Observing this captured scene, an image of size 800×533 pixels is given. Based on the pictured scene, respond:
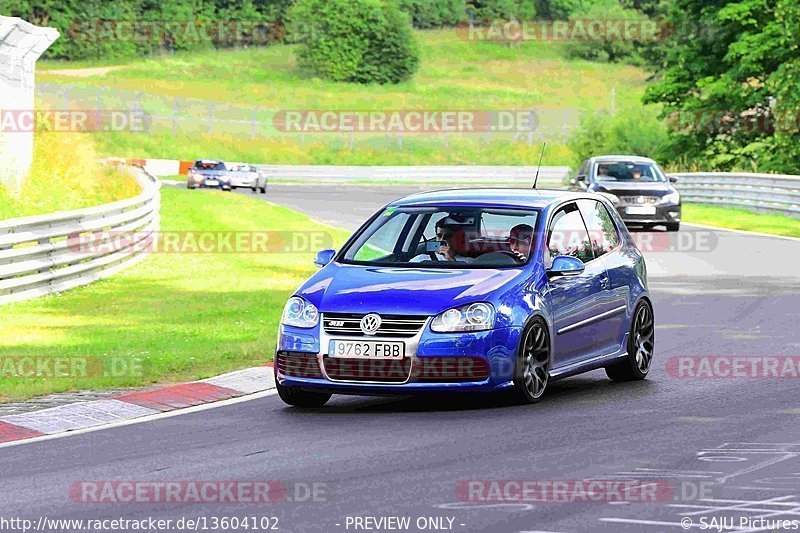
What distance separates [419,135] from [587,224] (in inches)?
2810

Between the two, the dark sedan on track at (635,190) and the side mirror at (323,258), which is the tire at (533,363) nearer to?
the side mirror at (323,258)

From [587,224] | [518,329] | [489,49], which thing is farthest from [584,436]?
[489,49]

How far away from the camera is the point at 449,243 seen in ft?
39.9

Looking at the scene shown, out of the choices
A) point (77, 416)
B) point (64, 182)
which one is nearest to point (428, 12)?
point (64, 182)

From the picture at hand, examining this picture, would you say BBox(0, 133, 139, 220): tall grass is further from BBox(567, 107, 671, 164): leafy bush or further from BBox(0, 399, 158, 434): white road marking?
BBox(567, 107, 671, 164): leafy bush

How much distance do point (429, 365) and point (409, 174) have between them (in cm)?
5642

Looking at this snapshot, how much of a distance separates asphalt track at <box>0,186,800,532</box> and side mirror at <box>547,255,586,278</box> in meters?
0.94

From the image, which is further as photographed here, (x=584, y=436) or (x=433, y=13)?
(x=433, y=13)

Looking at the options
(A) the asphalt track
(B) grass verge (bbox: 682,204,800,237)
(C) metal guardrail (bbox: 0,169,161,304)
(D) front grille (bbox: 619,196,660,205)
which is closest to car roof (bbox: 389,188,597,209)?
(A) the asphalt track

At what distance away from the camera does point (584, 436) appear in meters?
10.0

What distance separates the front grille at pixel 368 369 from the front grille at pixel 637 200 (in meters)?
23.0

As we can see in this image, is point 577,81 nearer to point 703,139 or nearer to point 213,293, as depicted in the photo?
point 703,139

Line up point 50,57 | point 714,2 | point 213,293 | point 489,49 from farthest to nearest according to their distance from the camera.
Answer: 1. point 489,49
2. point 50,57
3. point 714,2
4. point 213,293

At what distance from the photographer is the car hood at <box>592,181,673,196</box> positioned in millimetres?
33344
